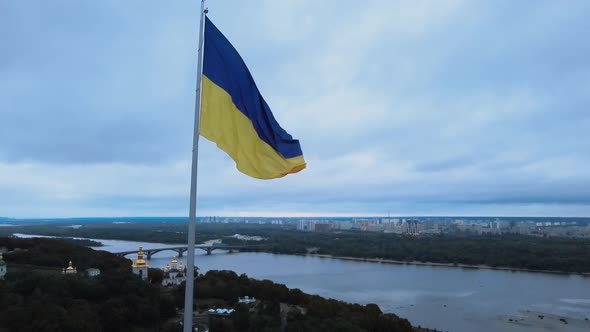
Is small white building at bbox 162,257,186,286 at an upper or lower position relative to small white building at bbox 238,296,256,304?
upper

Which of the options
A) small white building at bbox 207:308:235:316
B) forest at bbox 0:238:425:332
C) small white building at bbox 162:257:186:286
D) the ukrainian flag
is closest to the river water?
forest at bbox 0:238:425:332

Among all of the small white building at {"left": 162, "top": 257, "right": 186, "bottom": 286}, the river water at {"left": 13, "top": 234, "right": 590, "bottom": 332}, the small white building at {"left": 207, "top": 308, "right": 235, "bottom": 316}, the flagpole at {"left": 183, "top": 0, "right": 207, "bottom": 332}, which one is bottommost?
the river water at {"left": 13, "top": 234, "right": 590, "bottom": 332}

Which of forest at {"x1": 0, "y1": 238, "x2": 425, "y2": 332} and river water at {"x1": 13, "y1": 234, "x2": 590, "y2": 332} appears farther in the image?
river water at {"x1": 13, "y1": 234, "x2": 590, "y2": 332}

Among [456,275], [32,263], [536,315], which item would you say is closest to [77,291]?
[32,263]

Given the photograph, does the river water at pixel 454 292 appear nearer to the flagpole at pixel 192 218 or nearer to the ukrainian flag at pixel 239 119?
the ukrainian flag at pixel 239 119

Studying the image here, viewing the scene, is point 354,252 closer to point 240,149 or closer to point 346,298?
point 346,298

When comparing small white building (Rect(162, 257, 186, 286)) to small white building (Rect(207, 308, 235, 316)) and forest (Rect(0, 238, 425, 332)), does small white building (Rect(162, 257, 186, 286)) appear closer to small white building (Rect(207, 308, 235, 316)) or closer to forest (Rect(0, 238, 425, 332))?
forest (Rect(0, 238, 425, 332))

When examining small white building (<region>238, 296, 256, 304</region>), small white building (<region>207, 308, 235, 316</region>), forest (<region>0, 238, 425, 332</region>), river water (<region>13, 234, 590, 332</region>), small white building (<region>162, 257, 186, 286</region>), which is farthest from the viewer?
small white building (<region>162, 257, 186, 286</region>)

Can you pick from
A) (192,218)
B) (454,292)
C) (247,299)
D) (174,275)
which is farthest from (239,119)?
(454,292)

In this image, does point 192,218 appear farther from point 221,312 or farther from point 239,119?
point 221,312

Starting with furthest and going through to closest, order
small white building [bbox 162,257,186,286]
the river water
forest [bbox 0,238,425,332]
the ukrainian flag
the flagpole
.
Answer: small white building [bbox 162,257,186,286] < the river water < forest [bbox 0,238,425,332] < the ukrainian flag < the flagpole
